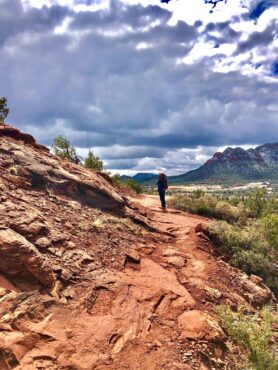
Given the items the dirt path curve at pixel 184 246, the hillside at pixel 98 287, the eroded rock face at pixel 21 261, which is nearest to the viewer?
the hillside at pixel 98 287

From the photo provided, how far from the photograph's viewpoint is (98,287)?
11008 millimetres

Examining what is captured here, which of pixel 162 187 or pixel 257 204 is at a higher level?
pixel 162 187

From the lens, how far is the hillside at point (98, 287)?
28.6ft

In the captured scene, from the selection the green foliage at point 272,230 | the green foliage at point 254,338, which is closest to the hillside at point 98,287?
the green foliage at point 254,338

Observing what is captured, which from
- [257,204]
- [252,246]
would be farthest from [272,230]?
[257,204]

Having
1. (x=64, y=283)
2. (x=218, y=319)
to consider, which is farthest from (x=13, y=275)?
(x=218, y=319)

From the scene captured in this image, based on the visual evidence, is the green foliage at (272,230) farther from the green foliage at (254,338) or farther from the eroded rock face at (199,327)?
the eroded rock face at (199,327)

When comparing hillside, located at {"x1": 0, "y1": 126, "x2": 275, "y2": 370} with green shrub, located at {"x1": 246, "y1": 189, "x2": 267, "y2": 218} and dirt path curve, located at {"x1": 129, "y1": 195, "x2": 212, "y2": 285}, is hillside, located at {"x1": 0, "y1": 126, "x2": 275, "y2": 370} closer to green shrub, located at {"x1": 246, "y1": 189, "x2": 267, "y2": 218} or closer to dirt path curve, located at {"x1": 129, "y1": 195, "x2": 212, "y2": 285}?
dirt path curve, located at {"x1": 129, "y1": 195, "x2": 212, "y2": 285}

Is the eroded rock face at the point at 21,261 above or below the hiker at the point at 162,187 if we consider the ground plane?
below

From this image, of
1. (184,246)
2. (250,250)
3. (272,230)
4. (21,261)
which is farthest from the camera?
(272,230)

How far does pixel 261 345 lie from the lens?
30.9 feet

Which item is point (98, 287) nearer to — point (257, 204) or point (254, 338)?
point (254, 338)

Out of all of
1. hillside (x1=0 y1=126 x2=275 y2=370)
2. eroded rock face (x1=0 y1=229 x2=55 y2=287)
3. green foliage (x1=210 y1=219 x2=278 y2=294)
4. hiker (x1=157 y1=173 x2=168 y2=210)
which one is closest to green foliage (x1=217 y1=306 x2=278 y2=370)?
hillside (x1=0 y1=126 x2=275 y2=370)

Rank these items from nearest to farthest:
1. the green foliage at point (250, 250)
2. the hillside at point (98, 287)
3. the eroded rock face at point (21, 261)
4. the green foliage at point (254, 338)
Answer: the hillside at point (98, 287) → the green foliage at point (254, 338) → the eroded rock face at point (21, 261) → the green foliage at point (250, 250)
